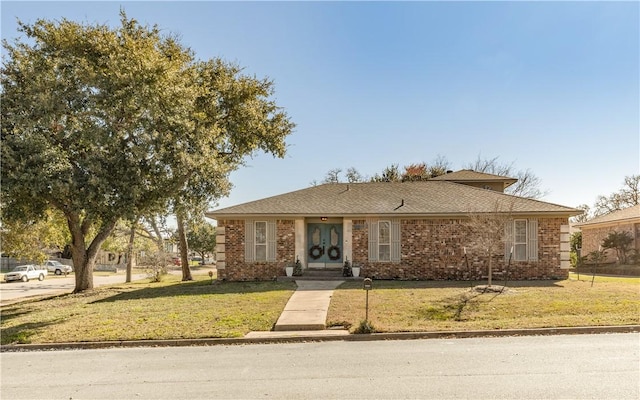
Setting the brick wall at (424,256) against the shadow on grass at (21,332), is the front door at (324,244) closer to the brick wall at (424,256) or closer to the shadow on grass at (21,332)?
the brick wall at (424,256)

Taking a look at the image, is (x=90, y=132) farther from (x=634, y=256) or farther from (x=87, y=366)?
(x=634, y=256)

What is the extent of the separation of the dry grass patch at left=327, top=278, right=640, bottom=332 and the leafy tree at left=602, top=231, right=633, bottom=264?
52.1ft

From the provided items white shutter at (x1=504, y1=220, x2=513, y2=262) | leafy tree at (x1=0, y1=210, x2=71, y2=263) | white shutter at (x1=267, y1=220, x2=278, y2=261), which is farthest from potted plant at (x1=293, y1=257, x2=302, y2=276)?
leafy tree at (x1=0, y1=210, x2=71, y2=263)

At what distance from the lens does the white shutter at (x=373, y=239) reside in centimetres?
1991

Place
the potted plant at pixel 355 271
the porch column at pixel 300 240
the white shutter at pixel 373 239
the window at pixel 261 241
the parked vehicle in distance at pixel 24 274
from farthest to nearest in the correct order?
the parked vehicle in distance at pixel 24 274
the window at pixel 261 241
the porch column at pixel 300 240
the white shutter at pixel 373 239
the potted plant at pixel 355 271

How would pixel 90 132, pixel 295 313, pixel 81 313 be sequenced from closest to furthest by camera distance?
pixel 295 313
pixel 81 313
pixel 90 132

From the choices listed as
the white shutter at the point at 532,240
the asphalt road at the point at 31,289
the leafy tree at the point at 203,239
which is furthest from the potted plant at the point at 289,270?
the leafy tree at the point at 203,239

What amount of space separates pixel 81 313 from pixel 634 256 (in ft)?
101

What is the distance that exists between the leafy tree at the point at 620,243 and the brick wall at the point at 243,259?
2256 cm

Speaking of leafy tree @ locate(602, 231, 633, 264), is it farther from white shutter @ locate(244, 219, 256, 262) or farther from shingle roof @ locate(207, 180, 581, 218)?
white shutter @ locate(244, 219, 256, 262)

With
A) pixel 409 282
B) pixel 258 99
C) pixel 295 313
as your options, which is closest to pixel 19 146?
pixel 295 313

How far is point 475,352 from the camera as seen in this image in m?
8.70

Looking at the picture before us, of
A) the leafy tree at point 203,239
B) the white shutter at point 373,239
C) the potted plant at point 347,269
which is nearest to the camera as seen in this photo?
the potted plant at point 347,269

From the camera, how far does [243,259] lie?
20250 mm
